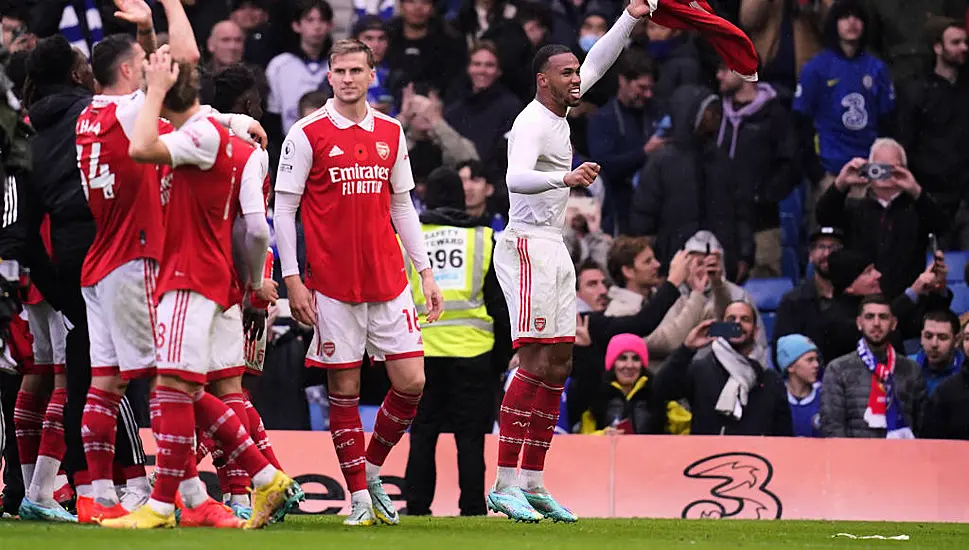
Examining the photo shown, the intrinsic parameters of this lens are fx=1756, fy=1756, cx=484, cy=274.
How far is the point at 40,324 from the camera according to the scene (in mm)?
10266

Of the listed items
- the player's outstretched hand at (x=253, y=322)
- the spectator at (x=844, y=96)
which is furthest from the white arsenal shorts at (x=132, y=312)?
the spectator at (x=844, y=96)

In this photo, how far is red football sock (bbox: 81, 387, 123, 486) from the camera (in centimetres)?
904

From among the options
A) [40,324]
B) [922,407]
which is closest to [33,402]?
[40,324]

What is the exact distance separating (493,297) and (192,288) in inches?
184

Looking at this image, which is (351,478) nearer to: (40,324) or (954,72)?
(40,324)

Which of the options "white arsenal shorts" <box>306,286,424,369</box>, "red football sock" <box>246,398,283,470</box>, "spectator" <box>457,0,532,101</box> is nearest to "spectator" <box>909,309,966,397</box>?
"spectator" <box>457,0,532,101</box>

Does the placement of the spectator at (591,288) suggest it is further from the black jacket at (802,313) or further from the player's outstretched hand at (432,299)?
the player's outstretched hand at (432,299)

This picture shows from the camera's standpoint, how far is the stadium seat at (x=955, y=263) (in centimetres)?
1634

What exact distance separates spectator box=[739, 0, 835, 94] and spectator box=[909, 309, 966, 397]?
353 centimetres

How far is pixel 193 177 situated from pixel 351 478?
2.14 m

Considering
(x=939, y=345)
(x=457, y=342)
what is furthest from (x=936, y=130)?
(x=457, y=342)

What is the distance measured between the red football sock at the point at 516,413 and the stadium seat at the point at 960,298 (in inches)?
250

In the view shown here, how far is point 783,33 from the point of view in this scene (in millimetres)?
17297

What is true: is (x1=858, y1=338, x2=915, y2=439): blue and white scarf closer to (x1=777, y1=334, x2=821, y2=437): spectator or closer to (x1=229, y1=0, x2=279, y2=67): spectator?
(x1=777, y1=334, x2=821, y2=437): spectator
